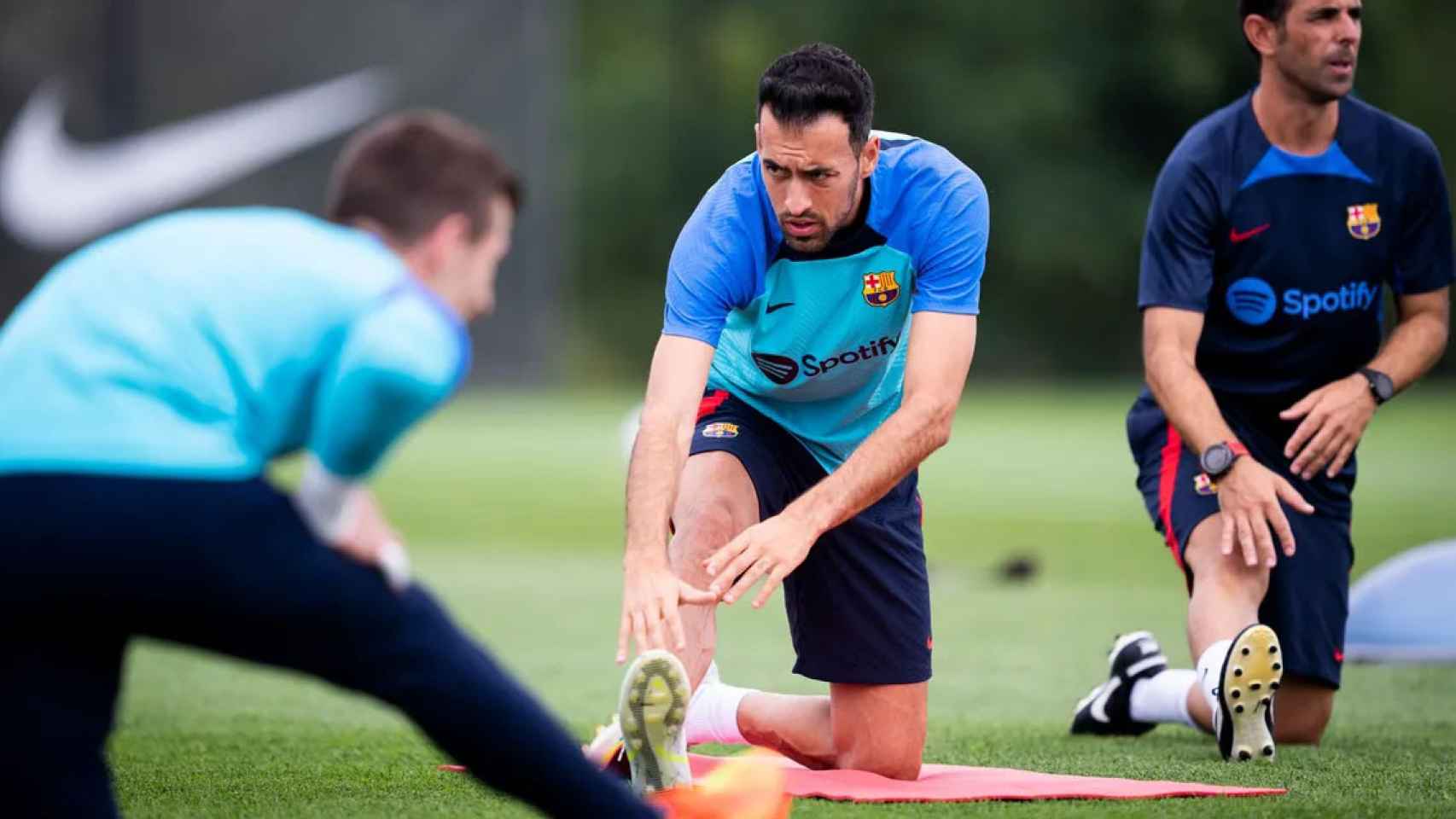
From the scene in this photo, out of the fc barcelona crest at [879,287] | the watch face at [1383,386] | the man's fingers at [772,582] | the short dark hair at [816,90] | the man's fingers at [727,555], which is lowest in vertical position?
the man's fingers at [772,582]

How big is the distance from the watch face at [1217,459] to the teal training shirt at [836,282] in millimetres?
1010

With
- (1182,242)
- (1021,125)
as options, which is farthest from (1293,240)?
(1021,125)

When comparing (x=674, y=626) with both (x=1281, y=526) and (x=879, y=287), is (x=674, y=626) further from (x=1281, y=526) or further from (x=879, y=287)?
(x=1281, y=526)

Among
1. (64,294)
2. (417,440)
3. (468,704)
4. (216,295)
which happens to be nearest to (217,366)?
(216,295)

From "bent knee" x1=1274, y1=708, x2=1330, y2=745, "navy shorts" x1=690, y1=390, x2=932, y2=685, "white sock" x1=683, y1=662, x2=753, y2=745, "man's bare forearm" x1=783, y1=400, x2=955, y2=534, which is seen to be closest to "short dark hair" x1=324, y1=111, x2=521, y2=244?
"man's bare forearm" x1=783, y1=400, x2=955, y2=534

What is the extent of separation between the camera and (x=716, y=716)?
554 centimetres

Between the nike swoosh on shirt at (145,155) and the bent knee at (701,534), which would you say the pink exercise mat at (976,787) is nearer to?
the bent knee at (701,534)

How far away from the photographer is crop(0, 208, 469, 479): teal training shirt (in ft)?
9.70

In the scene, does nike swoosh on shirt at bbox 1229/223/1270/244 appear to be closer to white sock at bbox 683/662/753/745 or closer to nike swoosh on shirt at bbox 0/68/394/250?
white sock at bbox 683/662/753/745

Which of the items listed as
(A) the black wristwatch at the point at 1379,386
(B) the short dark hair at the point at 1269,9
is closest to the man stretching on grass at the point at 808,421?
(B) the short dark hair at the point at 1269,9

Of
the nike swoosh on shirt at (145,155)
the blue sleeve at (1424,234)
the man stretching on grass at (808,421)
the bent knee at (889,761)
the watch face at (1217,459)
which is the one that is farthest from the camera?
the nike swoosh on shirt at (145,155)

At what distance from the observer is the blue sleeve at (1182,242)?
5758 mm

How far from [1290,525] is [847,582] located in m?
1.67

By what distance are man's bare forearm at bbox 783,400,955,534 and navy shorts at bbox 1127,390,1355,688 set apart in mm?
1534
